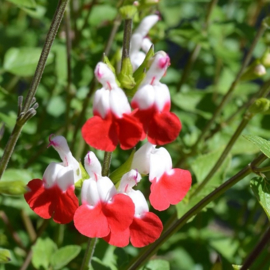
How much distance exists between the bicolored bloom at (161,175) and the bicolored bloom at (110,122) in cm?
9

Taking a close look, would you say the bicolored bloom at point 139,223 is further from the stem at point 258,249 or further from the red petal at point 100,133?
the stem at point 258,249

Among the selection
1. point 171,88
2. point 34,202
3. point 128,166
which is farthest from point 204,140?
point 34,202

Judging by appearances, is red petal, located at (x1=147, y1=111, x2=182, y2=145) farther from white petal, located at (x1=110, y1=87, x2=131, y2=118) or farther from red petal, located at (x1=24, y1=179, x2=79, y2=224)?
red petal, located at (x1=24, y1=179, x2=79, y2=224)

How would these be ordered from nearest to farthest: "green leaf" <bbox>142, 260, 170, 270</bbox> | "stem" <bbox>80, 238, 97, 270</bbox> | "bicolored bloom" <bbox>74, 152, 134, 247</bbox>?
"bicolored bloom" <bbox>74, 152, 134, 247</bbox> → "stem" <bbox>80, 238, 97, 270</bbox> → "green leaf" <bbox>142, 260, 170, 270</bbox>

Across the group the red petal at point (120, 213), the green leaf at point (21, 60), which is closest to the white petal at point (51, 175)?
the red petal at point (120, 213)

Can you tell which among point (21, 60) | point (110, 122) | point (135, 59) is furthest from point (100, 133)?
point (21, 60)

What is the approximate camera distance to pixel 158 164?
88 centimetres

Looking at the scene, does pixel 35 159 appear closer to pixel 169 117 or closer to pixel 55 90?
pixel 55 90

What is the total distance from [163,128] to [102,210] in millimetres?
165

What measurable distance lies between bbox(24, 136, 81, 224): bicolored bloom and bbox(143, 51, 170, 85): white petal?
0.60 ft

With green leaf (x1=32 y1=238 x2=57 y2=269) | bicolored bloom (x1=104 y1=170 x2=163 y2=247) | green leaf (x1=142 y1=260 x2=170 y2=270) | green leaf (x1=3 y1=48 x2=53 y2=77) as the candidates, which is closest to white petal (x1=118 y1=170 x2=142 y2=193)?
bicolored bloom (x1=104 y1=170 x2=163 y2=247)

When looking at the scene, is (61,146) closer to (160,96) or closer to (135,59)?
(160,96)

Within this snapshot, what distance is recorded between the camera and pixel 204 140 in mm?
1585

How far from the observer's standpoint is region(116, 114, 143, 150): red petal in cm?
81
